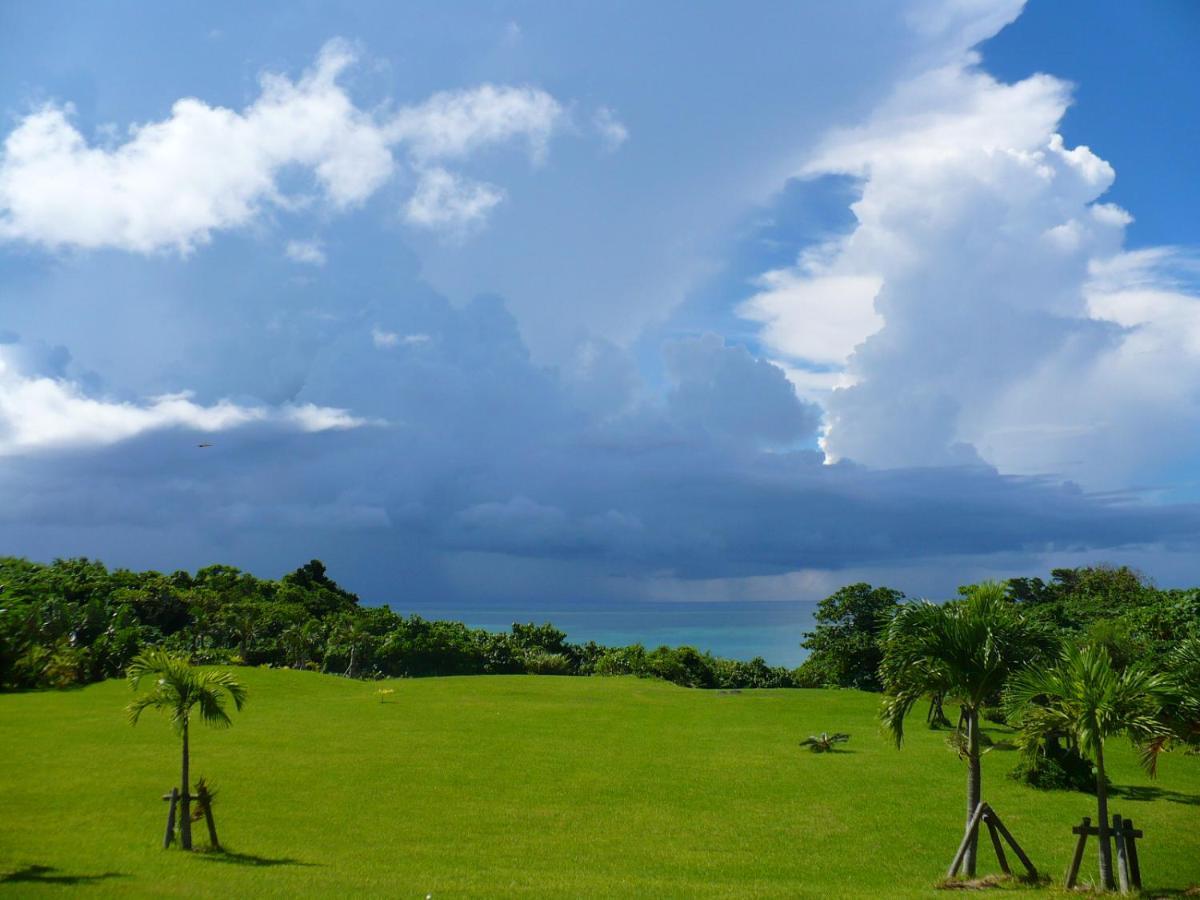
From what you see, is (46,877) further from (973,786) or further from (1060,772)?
(1060,772)

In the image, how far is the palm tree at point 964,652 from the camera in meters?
20.3

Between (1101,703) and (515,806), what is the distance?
1833 centimetres

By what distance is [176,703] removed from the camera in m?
22.4

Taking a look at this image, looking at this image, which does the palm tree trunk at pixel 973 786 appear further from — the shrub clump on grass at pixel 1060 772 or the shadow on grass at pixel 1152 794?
the shadow on grass at pixel 1152 794

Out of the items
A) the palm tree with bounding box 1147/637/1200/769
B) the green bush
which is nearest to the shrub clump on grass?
the palm tree with bounding box 1147/637/1200/769

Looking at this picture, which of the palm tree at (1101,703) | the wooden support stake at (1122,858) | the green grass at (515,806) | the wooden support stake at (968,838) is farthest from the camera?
the green grass at (515,806)

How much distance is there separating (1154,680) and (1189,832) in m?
12.0

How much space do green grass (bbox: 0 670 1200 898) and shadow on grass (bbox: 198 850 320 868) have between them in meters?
0.10

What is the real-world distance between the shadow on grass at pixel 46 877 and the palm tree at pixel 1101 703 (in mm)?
21474

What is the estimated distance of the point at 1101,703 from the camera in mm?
18016

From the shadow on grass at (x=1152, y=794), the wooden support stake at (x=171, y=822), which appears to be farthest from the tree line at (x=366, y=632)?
the wooden support stake at (x=171, y=822)

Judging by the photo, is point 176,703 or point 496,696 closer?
point 176,703

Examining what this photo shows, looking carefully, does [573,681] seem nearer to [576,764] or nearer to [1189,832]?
[576,764]

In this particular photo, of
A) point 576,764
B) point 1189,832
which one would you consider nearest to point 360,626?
point 576,764
